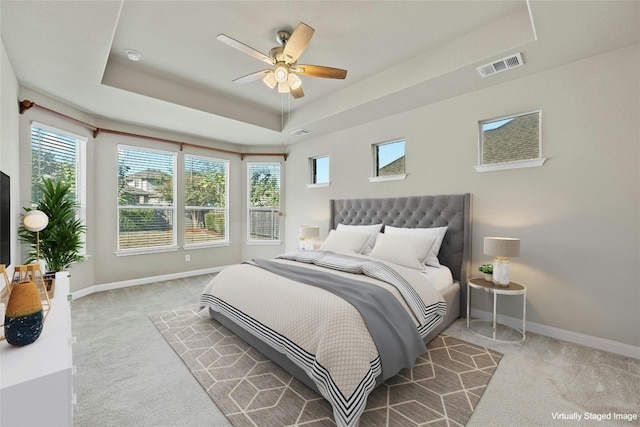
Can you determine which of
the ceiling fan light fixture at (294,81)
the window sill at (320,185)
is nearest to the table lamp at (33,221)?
the ceiling fan light fixture at (294,81)

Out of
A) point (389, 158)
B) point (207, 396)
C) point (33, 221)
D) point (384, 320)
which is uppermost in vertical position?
point (389, 158)

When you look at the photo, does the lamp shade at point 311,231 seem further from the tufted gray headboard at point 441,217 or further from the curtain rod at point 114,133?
the curtain rod at point 114,133

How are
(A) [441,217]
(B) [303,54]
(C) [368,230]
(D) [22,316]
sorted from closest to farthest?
(D) [22,316]
(B) [303,54]
(A) [441,217]
(C) [368,230]

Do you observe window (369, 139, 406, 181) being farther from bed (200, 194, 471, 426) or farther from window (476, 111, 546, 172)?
window (476, 111, 546, 172)

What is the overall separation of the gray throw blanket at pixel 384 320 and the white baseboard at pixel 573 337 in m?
1.60

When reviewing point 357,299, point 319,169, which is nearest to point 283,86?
point 357,299

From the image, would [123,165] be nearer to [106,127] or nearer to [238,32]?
[106,127]

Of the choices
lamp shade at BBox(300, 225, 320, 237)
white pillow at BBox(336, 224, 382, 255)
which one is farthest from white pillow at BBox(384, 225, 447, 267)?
lamp shade at BBox(300, 225, 320, 237)

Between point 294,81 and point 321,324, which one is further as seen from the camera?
point 294,81

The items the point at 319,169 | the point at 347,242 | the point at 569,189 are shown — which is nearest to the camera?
the point at 569,189

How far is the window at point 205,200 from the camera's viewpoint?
17.5 feet

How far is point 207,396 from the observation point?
1.91 metres

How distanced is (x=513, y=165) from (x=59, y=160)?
18.9ft

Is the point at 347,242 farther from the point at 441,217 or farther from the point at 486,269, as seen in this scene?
the point at 486,269
